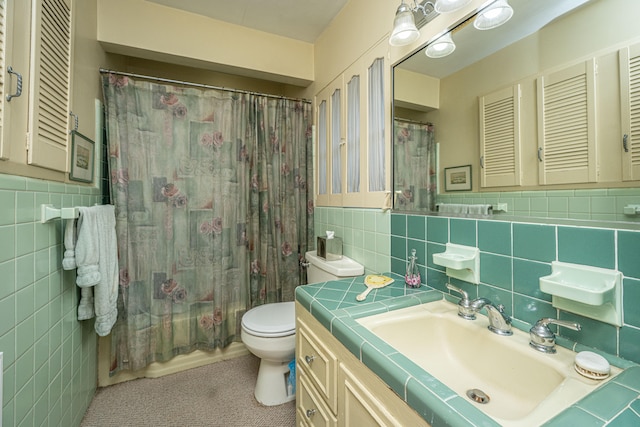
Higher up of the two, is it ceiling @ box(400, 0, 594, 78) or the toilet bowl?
ceiling @ box(400, 0, 594, 78)

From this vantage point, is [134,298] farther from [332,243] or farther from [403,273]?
[403,273]

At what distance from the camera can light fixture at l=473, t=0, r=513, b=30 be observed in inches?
33.1

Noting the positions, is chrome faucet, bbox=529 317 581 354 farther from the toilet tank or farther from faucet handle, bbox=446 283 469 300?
the toilet tank

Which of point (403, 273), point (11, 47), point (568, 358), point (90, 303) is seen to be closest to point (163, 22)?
point (11, 47)

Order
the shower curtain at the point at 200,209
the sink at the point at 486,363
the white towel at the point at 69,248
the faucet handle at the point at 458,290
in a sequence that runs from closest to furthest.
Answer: the sink at the point at 486,363 → the faucet handle at the point at 458,290 → the white towel at the point at 69,248 → the shower curtain at the point at 200,209

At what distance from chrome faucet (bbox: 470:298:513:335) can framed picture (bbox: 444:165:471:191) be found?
422mm

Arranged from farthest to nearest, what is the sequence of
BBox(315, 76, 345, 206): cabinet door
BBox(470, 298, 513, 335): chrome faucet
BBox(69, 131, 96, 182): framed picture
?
BBox(315, 76, 345, 206): cabinet door → BBox(69, 131, 96, 182): framed picture → BBox(470, 298, 513, 335): chrome faucet

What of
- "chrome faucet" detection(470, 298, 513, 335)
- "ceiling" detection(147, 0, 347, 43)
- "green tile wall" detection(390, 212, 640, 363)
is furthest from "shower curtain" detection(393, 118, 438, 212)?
"ceiling" detection(147, 0, 347, 43)

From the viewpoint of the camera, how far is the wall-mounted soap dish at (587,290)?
61 cm

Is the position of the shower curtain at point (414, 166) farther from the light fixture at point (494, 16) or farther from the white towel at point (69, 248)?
the white towel at point (69, 248)

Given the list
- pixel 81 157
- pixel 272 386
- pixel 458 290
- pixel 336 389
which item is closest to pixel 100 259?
pixel 81 157

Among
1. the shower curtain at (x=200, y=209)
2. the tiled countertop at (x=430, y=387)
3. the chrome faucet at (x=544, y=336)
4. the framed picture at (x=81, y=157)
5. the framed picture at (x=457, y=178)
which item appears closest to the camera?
the tiled countertop at (x=430, y=387)

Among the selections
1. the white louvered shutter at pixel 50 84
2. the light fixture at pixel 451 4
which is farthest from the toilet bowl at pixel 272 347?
the light fixture at pixel 451 4

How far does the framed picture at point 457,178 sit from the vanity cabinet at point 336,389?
74cm
